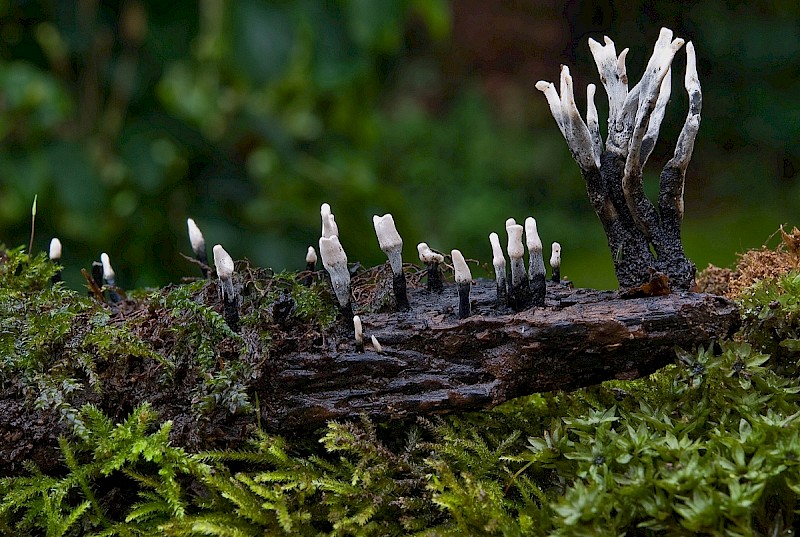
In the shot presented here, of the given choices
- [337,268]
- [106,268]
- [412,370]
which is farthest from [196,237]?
[412,370]

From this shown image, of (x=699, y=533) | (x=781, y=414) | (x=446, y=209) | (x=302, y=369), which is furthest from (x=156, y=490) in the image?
(x=446, y=209)

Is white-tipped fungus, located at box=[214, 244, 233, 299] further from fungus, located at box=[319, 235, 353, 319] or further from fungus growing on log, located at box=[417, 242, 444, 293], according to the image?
fungus growing on log, located at box=[417, 242, 444, 293]

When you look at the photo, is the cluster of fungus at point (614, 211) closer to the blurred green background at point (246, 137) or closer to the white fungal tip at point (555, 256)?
the white fungal tip at point (555, 256)

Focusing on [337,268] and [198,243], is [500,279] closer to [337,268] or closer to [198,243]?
[337,268]

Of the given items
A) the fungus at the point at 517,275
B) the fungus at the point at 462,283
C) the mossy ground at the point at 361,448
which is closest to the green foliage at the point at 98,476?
the mossy ground at the point at 361,448

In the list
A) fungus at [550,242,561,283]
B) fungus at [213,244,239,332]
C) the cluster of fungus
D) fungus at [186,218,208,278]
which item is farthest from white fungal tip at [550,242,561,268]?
fungus at [186,218,208,278]
